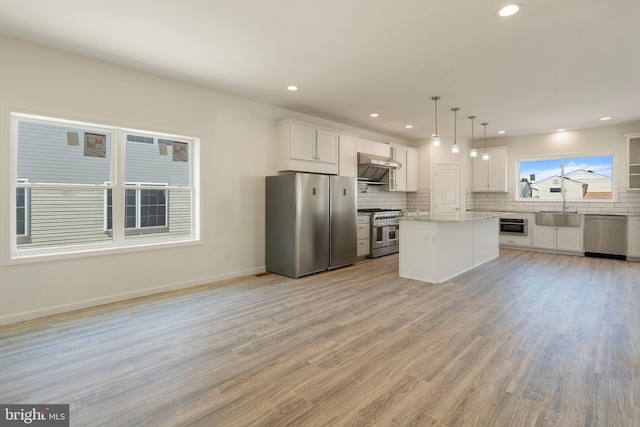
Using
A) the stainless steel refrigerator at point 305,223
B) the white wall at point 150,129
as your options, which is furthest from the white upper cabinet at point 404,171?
the white wall at point 150,129

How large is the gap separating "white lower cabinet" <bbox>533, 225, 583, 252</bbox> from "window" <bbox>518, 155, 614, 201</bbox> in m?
0.80

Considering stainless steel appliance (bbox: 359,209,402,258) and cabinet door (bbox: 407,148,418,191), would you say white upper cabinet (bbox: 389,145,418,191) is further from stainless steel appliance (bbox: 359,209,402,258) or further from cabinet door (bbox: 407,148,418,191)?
stainless steel appliance (bbox: 359,209,402,258)

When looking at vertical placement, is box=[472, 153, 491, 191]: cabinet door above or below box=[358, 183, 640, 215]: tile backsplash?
above

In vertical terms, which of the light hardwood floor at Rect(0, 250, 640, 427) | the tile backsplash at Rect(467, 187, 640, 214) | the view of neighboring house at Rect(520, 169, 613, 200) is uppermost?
the view of neighboring house at Rect(520, 169, 613, 200)

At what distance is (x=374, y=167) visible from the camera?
6.89 meters

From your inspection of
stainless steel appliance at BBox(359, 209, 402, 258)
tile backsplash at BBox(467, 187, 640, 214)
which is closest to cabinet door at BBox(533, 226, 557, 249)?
tile backsplash at BBox(467, 187, 640, 214)

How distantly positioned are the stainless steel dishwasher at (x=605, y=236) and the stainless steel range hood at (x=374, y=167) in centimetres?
400

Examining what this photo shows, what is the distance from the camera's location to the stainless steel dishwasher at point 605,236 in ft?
20.7

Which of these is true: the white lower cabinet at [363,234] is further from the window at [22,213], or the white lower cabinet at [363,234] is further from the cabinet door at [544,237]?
the window at [22,213]

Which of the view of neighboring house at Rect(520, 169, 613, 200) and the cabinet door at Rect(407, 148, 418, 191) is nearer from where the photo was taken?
the view of neighboring house at Rect(520, 169, 613, 200)

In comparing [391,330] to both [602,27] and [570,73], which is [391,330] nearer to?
[602,27]

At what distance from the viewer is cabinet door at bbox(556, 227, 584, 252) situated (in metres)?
6.77

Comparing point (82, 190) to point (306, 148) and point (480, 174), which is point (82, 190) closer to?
point (306, 148)

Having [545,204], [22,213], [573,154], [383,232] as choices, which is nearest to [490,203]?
[545,204]
